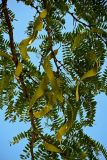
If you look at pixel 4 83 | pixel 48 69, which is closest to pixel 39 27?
pixel 48 69

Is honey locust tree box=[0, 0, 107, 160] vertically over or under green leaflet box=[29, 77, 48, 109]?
over

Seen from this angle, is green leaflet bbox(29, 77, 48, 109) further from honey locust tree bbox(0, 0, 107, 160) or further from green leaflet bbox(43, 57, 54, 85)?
honey locust tree bbox(0, 0, 107, 160)

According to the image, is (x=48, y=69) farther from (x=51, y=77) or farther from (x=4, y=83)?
(x=4, y=83)

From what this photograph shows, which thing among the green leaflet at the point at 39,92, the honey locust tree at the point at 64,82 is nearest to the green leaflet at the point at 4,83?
the honey locust tree at the point at 64,82

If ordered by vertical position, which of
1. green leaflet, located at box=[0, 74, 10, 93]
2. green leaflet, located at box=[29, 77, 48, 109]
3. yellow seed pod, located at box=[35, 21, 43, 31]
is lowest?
green leaflet, located at box=[29, 77, 48, 109]

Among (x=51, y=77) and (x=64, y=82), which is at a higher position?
(x=64, y=82)

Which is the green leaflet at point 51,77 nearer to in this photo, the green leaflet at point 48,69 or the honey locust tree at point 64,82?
the green leaflet at point 48,69

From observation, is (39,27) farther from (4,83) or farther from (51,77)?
(4,83)

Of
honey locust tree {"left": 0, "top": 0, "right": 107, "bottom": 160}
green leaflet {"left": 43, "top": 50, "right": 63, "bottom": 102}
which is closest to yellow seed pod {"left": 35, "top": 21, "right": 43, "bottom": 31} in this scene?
green leaflet {"left": 43, "top": 50, "right": 63, "bottom": 102}

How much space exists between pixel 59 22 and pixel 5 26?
110 mm

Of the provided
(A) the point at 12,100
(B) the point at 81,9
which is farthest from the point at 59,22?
(A) the point at 12,100

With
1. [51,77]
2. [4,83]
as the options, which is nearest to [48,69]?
[51,77]

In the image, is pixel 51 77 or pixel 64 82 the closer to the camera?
pixel 51 77

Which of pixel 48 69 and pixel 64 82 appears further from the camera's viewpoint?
pixel 64 82
